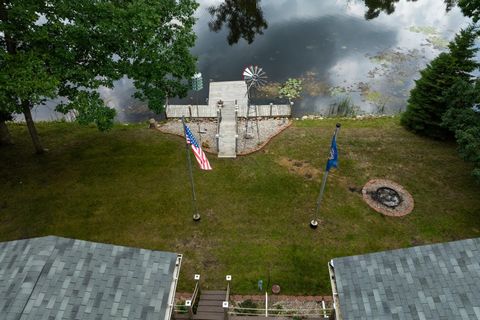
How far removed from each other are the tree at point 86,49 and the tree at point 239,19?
25.5 metres

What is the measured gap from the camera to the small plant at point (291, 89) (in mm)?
38688

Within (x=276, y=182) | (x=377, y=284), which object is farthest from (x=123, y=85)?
(x=377, y=284)

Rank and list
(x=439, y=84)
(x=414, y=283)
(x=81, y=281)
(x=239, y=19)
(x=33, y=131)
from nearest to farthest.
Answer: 1. (x=414, y=283)
2. (x=81, y=281)
3. (x=33, y=131)
4. (x=439, y=84)
5. (x=239, y=19)

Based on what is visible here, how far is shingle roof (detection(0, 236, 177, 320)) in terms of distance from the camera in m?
11.9

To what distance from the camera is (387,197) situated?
2433 cm

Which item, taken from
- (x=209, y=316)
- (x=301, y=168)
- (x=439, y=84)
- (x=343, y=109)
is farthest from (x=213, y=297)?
(x=343, y=109)

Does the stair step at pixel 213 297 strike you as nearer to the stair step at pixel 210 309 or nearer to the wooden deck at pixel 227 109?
the stair step at pixel 210 309

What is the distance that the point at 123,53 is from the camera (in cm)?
2298

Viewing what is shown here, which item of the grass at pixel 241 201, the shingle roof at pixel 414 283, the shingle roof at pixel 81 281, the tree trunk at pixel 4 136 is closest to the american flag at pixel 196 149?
the grass at pixel 241 201

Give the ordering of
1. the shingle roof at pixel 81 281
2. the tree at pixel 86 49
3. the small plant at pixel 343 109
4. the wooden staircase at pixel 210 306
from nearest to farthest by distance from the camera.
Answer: the shingle roof at pixel 81 281 < the wooden staircase at pixel 210 306 < the tree at pixel 86 49 < the small plant at pixel 343 109

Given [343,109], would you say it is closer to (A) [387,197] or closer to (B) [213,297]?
(A) [387,197]

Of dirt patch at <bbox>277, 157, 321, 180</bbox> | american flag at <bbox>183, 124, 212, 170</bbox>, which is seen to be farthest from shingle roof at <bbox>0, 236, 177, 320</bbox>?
dirt patch at <bbox>277, 157, 321, 180</bbox>

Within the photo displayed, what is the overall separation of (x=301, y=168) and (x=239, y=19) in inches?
1319

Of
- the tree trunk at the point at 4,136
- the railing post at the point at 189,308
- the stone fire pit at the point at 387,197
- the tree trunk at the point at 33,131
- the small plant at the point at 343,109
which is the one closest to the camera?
the railing post at the point at 189,308
